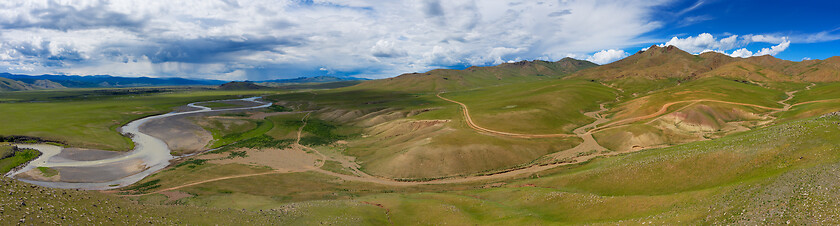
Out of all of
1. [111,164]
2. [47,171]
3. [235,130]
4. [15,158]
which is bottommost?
[111,164]

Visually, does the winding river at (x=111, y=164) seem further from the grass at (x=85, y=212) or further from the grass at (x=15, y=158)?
the grass at (x=85, y=212)

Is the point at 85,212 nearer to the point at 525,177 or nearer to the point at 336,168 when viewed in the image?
the point at 336,168

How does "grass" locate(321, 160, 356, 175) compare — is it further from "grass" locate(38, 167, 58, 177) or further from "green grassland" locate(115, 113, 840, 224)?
"grass" locate(38, 167, 58, 177)

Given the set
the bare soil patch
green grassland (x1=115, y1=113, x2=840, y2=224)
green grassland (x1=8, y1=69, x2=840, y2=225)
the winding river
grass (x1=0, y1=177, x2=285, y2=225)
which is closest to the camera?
grass (x1=0, y1=177, x2=285, y2=225)

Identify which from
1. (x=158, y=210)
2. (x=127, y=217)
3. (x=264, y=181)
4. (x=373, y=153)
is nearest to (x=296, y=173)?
(x=264, y=181)

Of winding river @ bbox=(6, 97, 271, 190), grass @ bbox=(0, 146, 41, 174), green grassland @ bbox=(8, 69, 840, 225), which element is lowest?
winding river @ bbox=(6, 97, 271, 190)

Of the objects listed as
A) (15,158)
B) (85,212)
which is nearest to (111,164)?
(15,158)

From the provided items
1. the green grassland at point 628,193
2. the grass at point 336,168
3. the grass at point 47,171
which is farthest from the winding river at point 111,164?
the grass at point 336,168

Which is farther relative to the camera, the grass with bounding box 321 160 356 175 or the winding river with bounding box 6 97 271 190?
the grass with bounding box 321 160 356 175

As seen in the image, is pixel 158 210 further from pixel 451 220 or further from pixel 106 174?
pixel 106 174

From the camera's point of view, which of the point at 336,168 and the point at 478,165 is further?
the point at 336,168

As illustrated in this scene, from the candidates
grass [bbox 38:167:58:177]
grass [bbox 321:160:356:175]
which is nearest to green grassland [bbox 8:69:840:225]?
grass [bbox 321:160:356:175]
